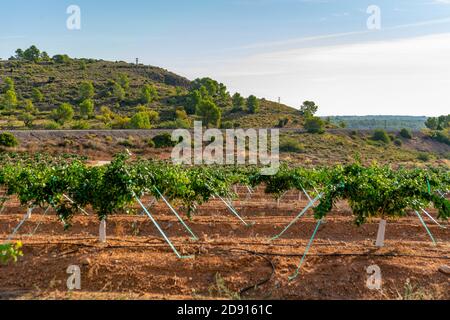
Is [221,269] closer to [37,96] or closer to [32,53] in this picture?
[37,96]

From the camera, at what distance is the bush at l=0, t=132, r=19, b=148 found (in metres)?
37.9

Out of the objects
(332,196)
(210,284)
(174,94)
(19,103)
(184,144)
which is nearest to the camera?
(210,284)

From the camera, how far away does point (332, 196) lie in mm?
9312

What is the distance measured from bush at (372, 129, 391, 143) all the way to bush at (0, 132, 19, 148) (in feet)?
157

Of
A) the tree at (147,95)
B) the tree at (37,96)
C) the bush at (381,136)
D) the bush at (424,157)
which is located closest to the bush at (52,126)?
the tree at (37,96)

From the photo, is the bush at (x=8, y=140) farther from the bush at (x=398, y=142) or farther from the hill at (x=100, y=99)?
the bush at (x=398, y=142)

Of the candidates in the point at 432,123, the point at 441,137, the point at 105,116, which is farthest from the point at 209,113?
the point at 432,123

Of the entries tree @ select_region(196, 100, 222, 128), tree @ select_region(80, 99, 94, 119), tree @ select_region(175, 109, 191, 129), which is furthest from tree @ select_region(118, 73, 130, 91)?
tree @ select_region(196, 100, 222, 128)

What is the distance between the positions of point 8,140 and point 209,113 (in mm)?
27972

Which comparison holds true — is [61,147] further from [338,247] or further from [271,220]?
[338,247]

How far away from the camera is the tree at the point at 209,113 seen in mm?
58438

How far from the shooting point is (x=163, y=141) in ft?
150

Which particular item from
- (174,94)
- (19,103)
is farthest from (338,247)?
(174,94)
